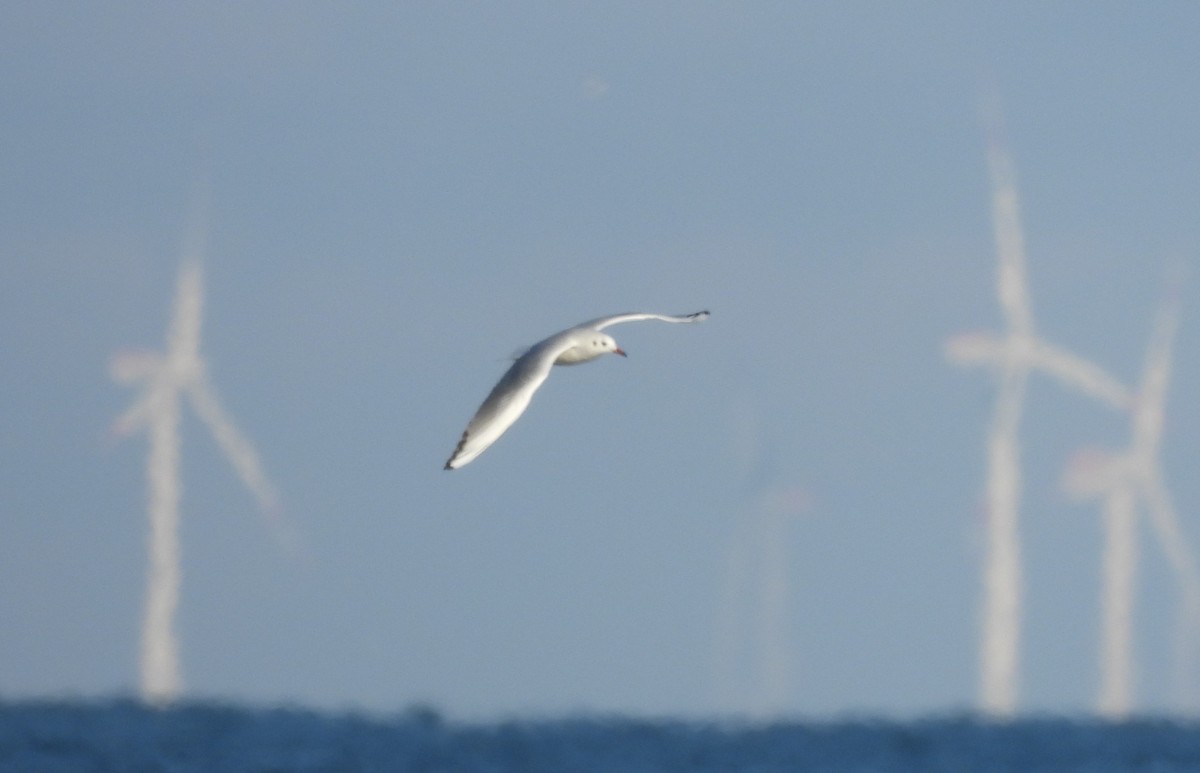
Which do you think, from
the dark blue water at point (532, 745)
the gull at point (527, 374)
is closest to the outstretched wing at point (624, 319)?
the gull at point (527, 374)

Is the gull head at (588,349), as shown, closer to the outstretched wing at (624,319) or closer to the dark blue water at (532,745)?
the outstretched wing at (624,319)

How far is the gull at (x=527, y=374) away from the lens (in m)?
41.2

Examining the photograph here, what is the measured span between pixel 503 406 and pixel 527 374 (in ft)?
5.95

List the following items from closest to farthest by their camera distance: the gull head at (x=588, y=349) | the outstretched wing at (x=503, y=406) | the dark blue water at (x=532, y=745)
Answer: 1. the outstretched wing at (x=503, y=406)
2. the gull head at (x=588, y=349)
3. the dark blue water at (x=532, y=745)

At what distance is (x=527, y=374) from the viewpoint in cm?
4397

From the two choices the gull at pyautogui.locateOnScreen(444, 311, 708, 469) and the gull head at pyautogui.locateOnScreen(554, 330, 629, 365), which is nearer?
the gull at pyautogui.locateOnScreen(444, 311, 708, 469)

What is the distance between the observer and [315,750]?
299 ft

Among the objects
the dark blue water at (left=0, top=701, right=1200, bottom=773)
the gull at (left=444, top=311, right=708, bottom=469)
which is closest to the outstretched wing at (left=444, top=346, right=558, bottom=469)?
the gull at (left=444, top=311, right=708, bottom=469)

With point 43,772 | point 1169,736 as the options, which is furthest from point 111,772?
point 1169,736

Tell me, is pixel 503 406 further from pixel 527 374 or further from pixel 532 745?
pixel 532 745

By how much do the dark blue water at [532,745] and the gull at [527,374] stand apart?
3901 cm

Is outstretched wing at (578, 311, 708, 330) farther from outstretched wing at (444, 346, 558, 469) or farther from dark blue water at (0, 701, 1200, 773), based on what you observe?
dark blue water at (0, 701, 1200, 773)

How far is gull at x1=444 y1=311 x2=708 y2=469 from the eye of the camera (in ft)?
135

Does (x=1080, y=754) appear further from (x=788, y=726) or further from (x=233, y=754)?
(x=233, y=754)
